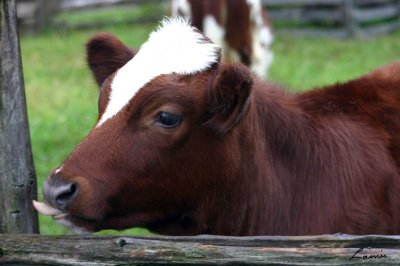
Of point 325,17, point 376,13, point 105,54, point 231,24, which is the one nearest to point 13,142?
point 105,54

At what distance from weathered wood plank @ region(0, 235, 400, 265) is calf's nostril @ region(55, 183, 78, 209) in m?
0.16

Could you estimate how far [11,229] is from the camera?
339cm

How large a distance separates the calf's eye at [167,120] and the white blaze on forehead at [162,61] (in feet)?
0.46

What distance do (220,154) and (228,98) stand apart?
0.77 feet

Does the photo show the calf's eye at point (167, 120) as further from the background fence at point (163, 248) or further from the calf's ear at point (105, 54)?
the calf's ear at point (105, 54)

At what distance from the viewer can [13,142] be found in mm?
3328

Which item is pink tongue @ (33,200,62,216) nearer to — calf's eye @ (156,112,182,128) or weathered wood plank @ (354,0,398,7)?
calf's eye @ (156,112,182,128)

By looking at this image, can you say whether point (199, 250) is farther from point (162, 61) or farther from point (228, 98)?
point (162, 61)

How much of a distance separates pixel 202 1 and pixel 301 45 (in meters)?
6.85

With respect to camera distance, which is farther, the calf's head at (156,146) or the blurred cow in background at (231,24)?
the blurred cow in background at (231,24)

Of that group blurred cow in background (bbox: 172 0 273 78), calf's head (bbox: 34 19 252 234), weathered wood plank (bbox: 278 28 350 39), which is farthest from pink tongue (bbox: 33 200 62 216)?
weathered wood plank (bbox: 278 28 350 39)

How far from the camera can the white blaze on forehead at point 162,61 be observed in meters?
3.27

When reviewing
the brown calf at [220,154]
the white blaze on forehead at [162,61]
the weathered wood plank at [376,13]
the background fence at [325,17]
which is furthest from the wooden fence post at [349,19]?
the white blaze on forehead at [162,61]

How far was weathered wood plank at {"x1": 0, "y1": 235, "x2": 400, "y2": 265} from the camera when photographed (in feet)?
8.95
